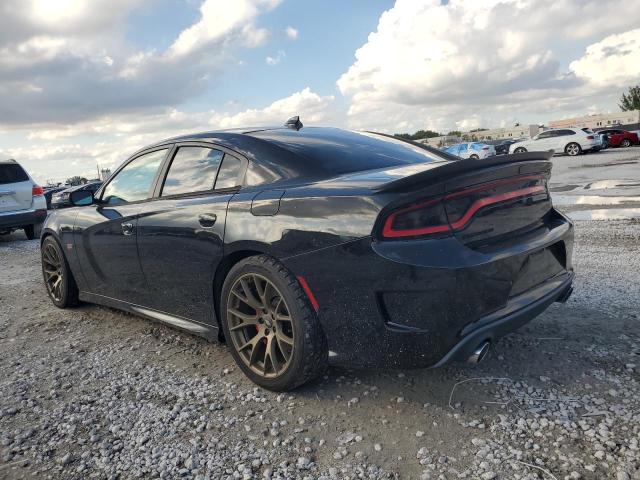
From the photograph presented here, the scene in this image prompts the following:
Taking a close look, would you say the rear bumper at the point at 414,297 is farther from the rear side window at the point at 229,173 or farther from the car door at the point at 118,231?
the car door at the point at 118,231

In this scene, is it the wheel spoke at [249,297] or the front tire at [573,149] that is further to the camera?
the front tire at [573,149]

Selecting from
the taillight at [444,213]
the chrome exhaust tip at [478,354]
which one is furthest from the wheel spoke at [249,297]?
the chrome exhaust tip at [478,354]

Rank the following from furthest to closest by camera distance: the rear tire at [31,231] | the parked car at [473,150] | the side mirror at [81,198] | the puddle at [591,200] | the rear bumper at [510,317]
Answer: the parked car at [473,150] < the rear tire at [31,231] < the puddle at [591,200] < the side mirror at [81,198] < the rear bumper at [510,317]

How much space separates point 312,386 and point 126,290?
1.80 meters

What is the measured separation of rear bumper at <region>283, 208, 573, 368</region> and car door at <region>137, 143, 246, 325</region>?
0.76 m

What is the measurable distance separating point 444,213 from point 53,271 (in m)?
4.09

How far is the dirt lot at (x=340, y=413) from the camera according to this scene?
2.22 meters

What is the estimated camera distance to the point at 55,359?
3.70m

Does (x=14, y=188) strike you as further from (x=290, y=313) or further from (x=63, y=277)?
(x=290, y=313)

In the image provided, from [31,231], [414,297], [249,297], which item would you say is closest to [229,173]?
[249,297]

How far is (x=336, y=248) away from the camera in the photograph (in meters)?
2.46

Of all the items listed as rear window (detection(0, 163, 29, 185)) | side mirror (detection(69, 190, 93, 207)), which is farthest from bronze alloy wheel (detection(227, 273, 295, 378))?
rear window (detection(0, 163, 29, 185))

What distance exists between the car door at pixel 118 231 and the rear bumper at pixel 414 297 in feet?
5.57

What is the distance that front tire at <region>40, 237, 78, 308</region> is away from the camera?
4754mm
